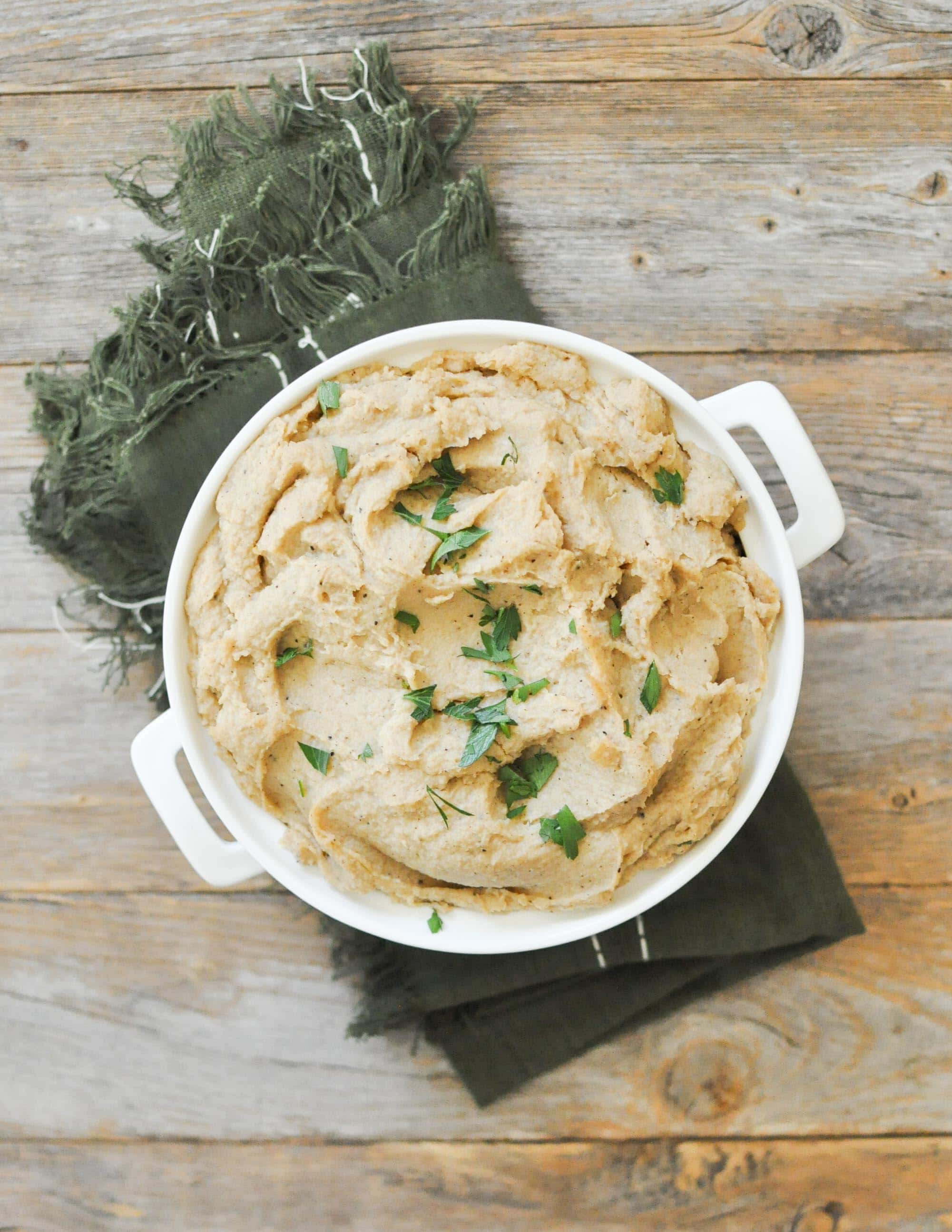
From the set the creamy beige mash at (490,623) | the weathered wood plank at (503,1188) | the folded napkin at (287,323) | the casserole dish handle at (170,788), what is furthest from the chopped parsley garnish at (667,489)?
the weathered wood plank at (503,1188)

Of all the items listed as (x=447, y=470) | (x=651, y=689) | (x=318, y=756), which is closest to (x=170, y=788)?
(x=318, y=756)

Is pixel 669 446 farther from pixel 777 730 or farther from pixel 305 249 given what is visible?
pixel 305 249

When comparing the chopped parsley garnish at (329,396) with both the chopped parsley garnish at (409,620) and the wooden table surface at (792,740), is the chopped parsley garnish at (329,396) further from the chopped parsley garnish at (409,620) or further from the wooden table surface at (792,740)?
the wooden table surface at (792,740)

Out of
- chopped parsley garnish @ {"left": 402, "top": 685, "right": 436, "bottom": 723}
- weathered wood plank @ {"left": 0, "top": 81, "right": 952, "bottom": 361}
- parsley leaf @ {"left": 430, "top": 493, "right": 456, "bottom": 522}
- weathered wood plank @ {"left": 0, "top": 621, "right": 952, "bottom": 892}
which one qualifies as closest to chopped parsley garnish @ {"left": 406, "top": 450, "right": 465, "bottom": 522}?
parsley leaf @ {"left": 430, "top": 493, "right": 456, "bottom": 522}

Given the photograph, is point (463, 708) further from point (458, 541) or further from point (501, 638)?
point (458, 541)

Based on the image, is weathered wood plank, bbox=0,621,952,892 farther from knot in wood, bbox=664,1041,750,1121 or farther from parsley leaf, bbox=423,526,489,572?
parsley leaf, bbox=423,526,489,572

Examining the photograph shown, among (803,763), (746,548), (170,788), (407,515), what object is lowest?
(803,763)
